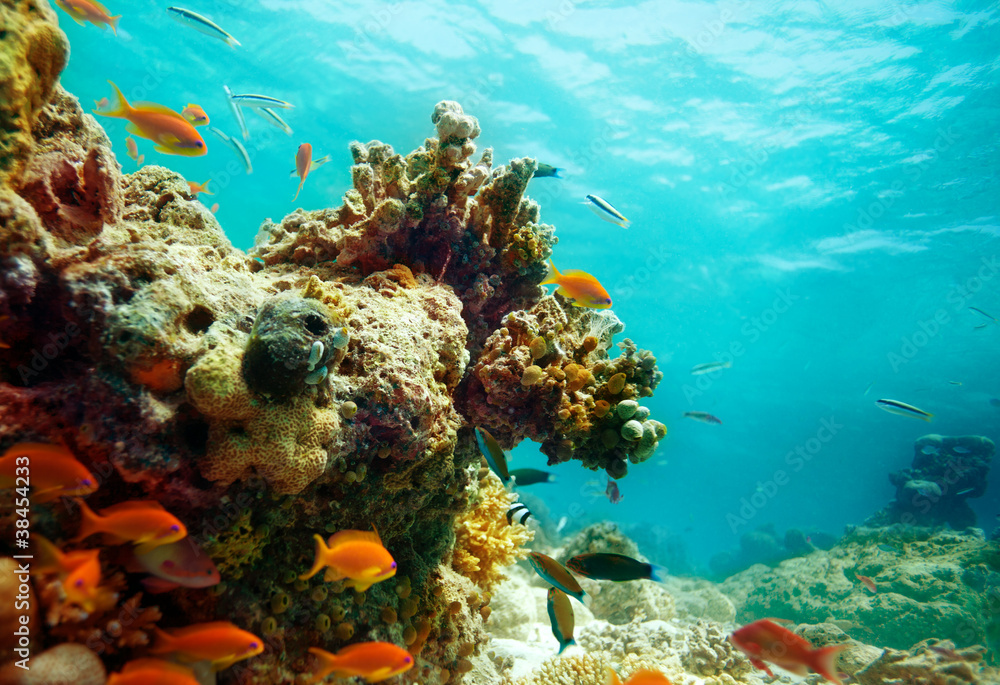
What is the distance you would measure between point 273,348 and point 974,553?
1574 cm

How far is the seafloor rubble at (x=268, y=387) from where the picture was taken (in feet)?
6.84

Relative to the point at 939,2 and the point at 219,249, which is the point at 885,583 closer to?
the point at 219,249

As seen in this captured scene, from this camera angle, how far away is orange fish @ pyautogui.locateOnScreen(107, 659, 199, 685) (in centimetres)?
157

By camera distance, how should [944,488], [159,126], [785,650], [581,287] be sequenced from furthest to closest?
[944,488]
[581,287]
[159,126]
[785,650]

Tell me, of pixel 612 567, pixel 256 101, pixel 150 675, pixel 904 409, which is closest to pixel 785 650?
pixel 612 567

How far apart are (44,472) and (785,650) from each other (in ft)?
13.7

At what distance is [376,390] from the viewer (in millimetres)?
2846

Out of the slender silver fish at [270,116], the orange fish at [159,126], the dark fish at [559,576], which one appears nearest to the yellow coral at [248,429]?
the dark fish at [559,576]

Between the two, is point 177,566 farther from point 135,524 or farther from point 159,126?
point 159,126

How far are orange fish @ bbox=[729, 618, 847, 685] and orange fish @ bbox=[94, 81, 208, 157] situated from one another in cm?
524

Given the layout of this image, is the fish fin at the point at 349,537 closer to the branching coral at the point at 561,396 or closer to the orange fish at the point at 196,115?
the branching coral at the point at 561,396

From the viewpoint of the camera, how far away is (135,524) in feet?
5.82

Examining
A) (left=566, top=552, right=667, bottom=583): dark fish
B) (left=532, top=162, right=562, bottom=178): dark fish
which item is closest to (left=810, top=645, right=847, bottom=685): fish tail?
A: (left=566, top=552, right=667, bottom=583): dark fish

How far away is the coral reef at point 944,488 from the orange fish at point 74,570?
22.3 m
